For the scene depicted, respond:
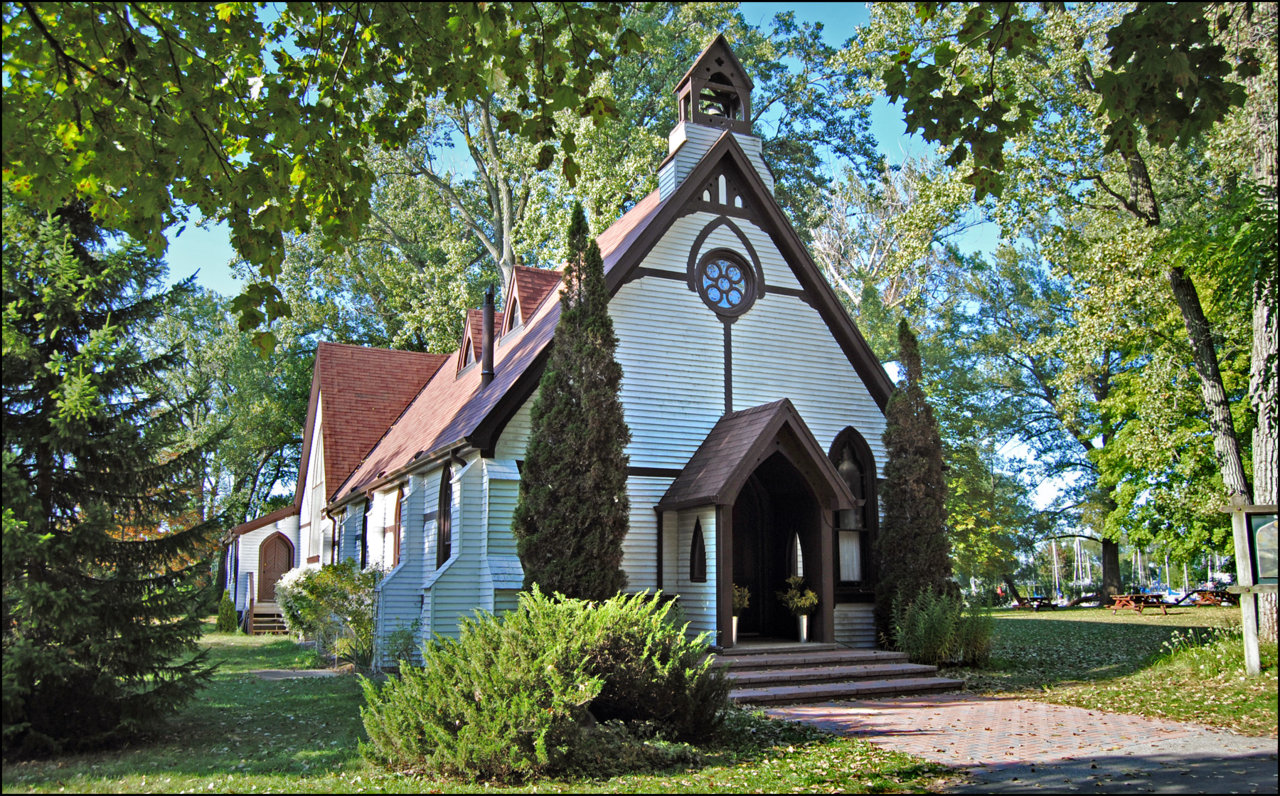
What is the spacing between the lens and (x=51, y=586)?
8.50 m

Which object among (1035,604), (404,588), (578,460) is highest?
(578,460)

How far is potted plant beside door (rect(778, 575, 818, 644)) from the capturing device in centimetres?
1497

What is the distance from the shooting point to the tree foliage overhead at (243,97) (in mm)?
7559

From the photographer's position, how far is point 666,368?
1606 centimetres

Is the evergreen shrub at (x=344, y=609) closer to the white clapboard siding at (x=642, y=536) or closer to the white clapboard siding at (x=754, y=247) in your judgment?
the white clapboard siding at (x=642, y=536)

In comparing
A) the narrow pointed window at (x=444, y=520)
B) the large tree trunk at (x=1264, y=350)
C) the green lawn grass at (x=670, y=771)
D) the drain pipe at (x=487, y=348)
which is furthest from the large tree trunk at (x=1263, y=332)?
the drain pipe at (x=487, y=348)

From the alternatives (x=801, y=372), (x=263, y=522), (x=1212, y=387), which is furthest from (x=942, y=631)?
(x=263, y=522)

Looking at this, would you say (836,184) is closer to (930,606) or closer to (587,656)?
(930,606)

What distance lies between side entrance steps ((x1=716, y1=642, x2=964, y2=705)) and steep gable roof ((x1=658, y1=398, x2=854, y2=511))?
2.34 metres

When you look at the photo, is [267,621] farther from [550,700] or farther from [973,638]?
[550,700]

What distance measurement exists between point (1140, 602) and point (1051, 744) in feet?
88.3

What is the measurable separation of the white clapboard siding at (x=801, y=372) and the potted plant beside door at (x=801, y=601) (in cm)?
285

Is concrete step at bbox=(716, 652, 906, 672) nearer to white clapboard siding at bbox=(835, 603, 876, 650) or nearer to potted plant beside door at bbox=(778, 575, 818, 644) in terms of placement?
potted plant beside door at bbox=(778, 575, 818, 644)

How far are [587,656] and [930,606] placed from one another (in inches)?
328
